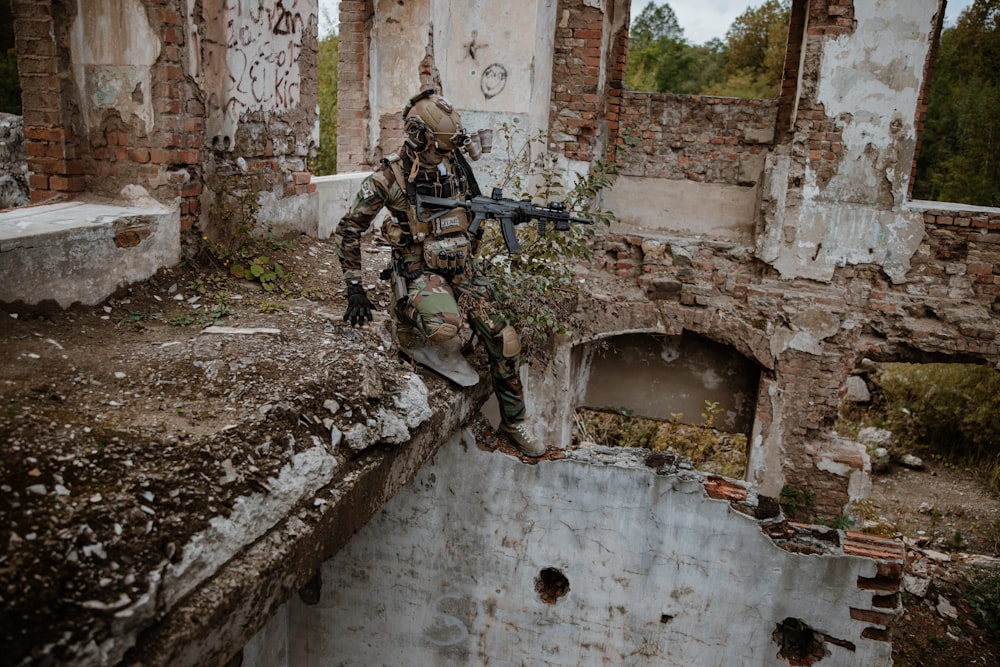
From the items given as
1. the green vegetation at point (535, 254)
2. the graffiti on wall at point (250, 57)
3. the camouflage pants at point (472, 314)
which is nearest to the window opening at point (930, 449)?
the green vegetation at point (535, 254)

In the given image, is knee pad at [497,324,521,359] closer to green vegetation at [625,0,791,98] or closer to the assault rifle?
the assault rifle

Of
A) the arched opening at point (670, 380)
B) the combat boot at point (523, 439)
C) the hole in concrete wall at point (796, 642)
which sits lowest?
the hole in concrete wall at point (796, 642)

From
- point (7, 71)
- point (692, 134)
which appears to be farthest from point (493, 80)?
point (7, 71)

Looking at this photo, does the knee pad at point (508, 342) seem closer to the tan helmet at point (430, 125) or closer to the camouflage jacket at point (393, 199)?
the camouflage jacket at point (393, 199)

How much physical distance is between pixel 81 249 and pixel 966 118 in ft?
51.8

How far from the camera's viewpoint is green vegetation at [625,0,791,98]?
62.1 feet

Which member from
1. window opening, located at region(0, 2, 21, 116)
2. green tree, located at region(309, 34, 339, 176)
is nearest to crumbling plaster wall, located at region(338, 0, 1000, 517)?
window opening, located at region(0, 2, 21, 116)

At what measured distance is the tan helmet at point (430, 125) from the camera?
3896mm

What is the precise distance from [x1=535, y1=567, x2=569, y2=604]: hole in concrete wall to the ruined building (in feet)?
0.07

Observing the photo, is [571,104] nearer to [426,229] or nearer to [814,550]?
[426,229]

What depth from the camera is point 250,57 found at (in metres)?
4.78

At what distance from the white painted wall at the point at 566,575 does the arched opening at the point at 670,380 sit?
2752mm

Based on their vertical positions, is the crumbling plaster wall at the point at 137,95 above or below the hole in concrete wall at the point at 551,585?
above

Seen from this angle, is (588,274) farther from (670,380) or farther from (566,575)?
(566,575)
